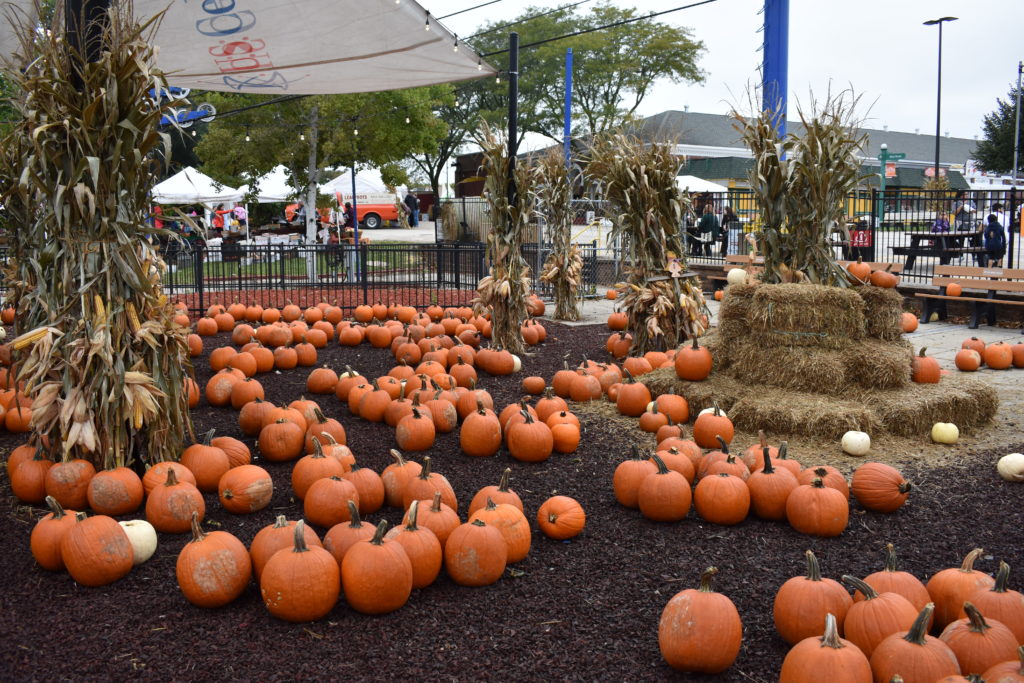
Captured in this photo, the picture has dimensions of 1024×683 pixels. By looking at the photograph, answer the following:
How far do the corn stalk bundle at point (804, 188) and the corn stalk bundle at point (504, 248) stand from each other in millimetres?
2568

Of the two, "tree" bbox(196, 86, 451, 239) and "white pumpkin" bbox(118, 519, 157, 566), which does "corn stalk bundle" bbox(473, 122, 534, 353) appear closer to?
"white pumpkin" bbox(118, 519, 157, 566)

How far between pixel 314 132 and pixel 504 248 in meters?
13.4

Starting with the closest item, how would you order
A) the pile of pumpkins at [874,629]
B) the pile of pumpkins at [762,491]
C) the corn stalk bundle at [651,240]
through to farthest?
1. the pile of pumpkins at [874,629]
2. the pile of pumpkins at [762,491]
3. the corn stalk bundle at [651,240]

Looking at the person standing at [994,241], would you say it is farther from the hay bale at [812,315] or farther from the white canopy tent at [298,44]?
the white canopy tent at [298,44]

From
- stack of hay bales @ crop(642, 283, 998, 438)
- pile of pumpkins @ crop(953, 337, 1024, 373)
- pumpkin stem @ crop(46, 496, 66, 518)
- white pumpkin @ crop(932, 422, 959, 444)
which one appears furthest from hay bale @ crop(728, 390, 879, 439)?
pumpkin stem @ crop(46, 496, 66, 518)

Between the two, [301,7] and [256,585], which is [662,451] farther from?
[301,7]

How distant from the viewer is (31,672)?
2.75 metres

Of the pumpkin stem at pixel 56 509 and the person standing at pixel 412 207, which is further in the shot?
the person standing at pixel 412 207

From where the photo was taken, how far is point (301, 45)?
735 cm

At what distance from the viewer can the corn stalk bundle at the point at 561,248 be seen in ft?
39.4

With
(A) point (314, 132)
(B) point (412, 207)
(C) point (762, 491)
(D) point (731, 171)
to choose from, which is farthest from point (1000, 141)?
(C) point (762, 491)

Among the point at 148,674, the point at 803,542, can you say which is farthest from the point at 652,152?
the point at 148,674

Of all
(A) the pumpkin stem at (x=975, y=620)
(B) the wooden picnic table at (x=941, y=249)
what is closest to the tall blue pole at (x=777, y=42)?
(B) the wooden picnic table at (x=941, y=249)

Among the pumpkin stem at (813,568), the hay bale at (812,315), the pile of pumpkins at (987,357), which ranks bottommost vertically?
the pumpkin stem at (813,568)
